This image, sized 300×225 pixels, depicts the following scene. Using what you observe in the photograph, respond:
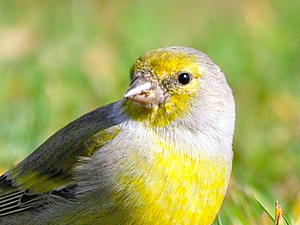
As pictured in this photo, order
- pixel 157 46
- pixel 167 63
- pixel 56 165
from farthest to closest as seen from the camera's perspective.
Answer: pixel 157 46 < pixel 56 165 < pixel 167 63

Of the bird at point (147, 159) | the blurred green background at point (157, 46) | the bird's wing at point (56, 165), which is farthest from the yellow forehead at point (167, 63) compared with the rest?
the blurred green background at point (157, 46)

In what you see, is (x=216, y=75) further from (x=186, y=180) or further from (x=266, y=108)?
(x=266, y=108)

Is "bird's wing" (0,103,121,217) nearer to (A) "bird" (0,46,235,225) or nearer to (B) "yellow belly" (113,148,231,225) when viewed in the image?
(A) "bird" (0,46,235,225)

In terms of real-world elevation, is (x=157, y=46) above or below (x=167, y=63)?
Result: above

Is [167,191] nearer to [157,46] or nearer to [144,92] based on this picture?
[144,92]

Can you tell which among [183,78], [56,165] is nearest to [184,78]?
[183,78]
